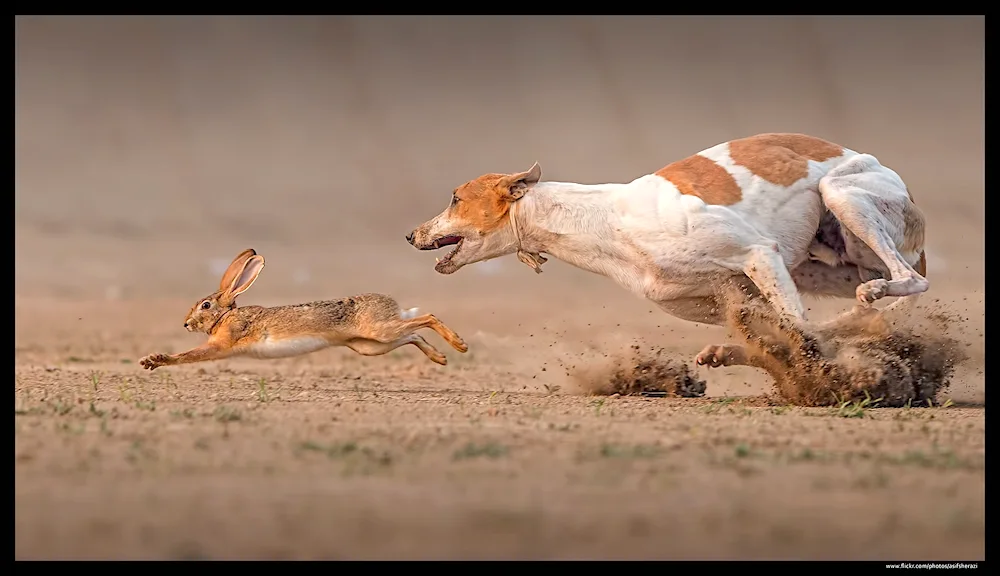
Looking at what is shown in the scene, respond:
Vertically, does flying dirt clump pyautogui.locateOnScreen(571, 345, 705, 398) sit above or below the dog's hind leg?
below

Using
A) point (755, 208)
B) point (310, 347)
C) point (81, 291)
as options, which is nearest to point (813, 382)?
point (755, 208)

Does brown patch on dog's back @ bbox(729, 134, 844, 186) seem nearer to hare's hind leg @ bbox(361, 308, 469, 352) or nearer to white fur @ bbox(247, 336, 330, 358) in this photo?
hare's hind leg @ bbox(361, 308, 469, 352)

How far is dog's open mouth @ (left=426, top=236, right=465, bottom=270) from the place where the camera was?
7.75m

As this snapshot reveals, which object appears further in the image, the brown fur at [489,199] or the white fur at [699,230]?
the brown fur at [489,199]

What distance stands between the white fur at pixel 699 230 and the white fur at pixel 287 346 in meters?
1.20

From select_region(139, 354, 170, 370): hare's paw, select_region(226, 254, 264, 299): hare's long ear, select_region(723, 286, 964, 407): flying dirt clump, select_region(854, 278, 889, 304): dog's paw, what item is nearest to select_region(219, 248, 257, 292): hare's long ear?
select_region(226, 254, 264, 299): hare's long ear

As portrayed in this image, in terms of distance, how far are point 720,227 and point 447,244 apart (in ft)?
6.17

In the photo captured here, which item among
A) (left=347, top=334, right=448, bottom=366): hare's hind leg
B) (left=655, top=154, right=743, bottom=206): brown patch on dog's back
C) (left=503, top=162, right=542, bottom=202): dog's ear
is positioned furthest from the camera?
(left=347, top=334, right=448, bottom=366): hare's hind leg

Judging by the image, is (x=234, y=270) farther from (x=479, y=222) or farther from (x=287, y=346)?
(x=479, y=222)

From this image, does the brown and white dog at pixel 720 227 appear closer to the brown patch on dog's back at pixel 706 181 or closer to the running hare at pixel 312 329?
the brown patch on dog's back at pixel 706 181

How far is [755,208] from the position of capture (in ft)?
23.8

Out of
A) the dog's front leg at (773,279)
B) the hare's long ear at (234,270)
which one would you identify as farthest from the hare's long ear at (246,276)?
the dog's front leg at (773,279)

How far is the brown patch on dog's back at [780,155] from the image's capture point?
739 cm

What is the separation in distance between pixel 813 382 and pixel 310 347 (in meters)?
3.46
